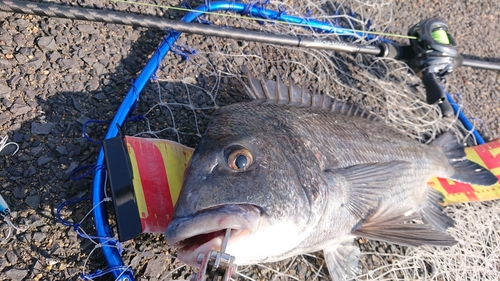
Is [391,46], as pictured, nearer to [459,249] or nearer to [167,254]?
[459,249]

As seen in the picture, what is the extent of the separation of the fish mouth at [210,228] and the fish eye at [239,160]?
0.20 metres

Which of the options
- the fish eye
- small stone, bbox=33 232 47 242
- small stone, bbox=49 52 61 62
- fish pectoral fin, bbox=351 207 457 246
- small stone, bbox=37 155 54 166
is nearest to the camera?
the fish eye

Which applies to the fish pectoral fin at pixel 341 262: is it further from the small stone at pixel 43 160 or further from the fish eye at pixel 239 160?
the small stone at pixel 43 160

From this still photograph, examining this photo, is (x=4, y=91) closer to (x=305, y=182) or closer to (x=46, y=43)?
(x=46, y=43)

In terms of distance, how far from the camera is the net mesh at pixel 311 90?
87.3 inches

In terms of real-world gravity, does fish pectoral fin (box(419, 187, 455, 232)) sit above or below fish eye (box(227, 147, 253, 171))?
above

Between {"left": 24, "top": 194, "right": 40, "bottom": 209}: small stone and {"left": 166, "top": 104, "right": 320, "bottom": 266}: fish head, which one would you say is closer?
{"left": 166, "top": 104, "right": 320, "bottom": 266}: fish head

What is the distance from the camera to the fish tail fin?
2.78 meters

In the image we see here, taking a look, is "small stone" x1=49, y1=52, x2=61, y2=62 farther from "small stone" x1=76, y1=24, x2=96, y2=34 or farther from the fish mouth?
the fish mouth

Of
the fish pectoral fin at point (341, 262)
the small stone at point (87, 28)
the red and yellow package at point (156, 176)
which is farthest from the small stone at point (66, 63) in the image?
the fish pectoral fin at point (341, 262)

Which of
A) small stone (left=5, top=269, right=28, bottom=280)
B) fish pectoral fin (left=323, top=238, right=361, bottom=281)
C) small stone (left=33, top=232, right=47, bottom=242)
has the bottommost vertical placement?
small stone (left=5, top=269, right=28, bottom=280)

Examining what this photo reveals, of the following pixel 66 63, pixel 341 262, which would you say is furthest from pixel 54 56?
pixel 341 262

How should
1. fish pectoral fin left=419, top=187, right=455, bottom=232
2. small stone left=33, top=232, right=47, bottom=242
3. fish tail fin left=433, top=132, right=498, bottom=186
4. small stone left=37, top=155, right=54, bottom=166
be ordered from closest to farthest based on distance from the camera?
1. small stone left=33, top=232, right=47, bottom=242
2. small stone left=37, top=155, right=54, bottom=166
3. fish pectoral fin left=419, top=187, right=455, bottom=232
4. fish tail fin left=433, top=132, right=498, bottom=186

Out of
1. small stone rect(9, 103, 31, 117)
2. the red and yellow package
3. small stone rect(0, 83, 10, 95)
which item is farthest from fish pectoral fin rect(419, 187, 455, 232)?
small stone rect(0, 83, 10, 95)
